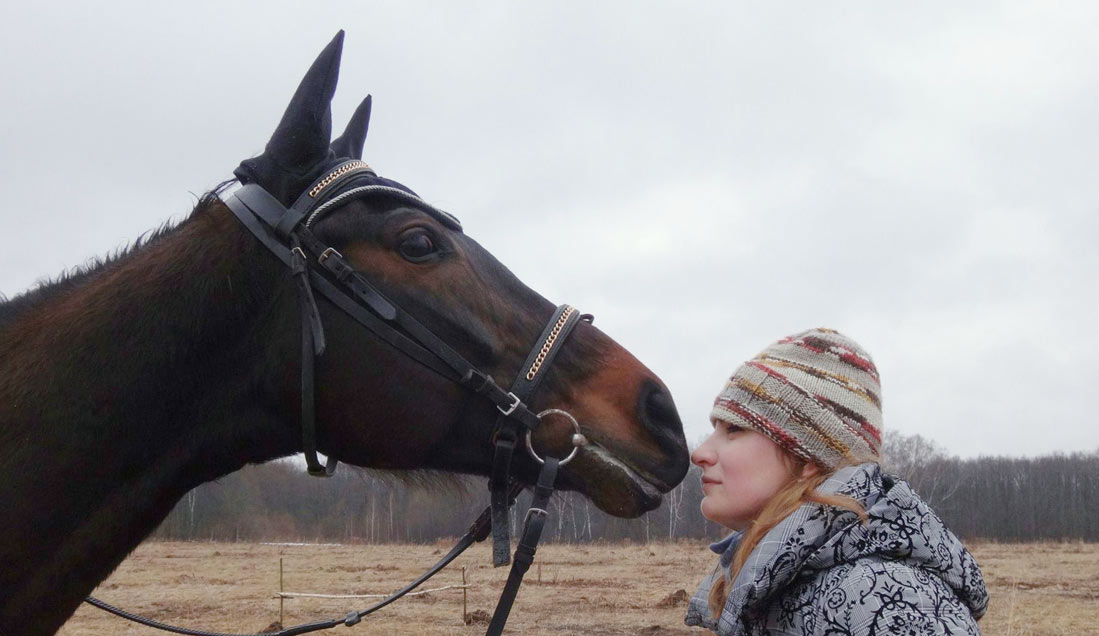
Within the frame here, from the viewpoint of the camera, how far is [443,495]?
3457 millimetres

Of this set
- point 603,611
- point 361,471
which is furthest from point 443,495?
point 603,611

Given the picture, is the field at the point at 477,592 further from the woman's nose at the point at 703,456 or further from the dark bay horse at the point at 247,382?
the woman's nose at the point at 703,456

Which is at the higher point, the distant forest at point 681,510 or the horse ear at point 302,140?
the horse ear at point 302,140

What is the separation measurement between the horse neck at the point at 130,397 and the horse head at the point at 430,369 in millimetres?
165

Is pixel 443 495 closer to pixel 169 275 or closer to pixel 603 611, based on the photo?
pixel 169 275

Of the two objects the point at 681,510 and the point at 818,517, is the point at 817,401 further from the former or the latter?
the point at 681,510

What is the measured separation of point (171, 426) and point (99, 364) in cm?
30

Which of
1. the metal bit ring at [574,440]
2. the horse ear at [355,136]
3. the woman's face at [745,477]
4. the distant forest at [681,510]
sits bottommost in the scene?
the distant forest at [681,510]

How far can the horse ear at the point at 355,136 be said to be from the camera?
3.48m

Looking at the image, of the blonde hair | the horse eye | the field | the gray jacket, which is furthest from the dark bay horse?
the field

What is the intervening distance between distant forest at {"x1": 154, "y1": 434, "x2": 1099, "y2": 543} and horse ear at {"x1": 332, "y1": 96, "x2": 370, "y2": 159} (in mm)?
33336

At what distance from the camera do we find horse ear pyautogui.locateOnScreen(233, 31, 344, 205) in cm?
281

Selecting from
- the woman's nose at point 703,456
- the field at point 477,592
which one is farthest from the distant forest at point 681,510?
the woman's nose at point 703,456

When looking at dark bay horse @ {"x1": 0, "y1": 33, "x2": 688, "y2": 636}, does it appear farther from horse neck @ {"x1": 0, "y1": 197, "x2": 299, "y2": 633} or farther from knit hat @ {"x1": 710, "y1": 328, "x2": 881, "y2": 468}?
knit hat @ {"x1": 710, "y1": 328, "x2": 881, "y2": 468}
